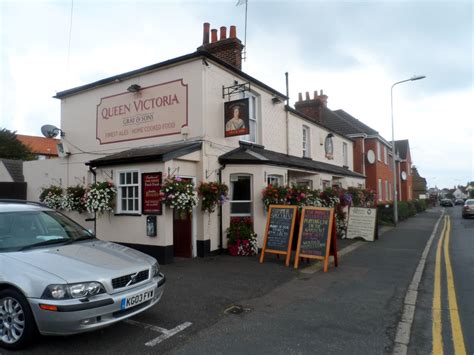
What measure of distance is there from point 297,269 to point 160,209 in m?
3.88

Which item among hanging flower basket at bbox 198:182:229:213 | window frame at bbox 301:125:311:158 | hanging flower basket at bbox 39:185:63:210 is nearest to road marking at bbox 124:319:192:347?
hanging flower basket at bbox 198:182:229:213

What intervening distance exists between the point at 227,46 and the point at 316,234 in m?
7.46

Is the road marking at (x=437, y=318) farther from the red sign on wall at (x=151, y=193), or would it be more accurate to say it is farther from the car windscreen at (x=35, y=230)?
the red sign on wall at (x=151, y=193)

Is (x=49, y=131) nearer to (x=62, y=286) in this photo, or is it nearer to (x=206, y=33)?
(x=206, y=33)

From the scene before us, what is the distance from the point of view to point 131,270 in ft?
14.1

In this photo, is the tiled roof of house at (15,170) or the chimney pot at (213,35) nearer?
the chimney pot at (213,35)

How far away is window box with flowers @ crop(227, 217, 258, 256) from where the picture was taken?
405 inches

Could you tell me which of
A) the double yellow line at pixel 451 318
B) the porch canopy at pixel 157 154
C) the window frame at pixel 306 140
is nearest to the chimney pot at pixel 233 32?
the porch canopy at pixel 157 154

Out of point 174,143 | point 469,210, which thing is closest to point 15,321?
point 174,143

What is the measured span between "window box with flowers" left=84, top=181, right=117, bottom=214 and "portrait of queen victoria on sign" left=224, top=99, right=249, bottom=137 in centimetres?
388

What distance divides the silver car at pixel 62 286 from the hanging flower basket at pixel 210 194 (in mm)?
5095

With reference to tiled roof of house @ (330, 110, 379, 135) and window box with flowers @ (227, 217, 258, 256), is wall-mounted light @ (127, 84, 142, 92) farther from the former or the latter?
tiled roof of house @ (330, 110, 379, 135)

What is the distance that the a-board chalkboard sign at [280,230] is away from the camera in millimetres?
9009

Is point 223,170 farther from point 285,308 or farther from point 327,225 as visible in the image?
point 285,308
